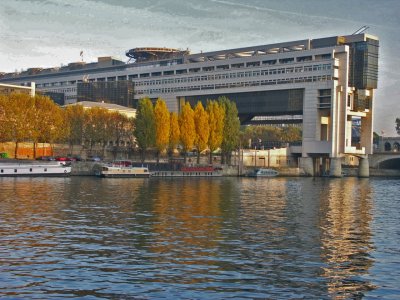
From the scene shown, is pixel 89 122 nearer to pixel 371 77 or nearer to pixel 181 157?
pixel 181 157

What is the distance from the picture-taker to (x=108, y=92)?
188875 millimetres

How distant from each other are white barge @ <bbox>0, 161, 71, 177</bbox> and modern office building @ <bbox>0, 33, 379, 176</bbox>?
61.6 m

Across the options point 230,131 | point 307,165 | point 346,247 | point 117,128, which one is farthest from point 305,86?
point 346,247

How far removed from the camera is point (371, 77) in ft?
494

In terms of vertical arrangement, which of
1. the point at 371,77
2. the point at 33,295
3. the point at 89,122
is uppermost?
the point at 371,77

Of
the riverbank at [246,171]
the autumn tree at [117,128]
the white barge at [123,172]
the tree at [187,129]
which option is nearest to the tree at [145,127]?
the tree at [187,129]

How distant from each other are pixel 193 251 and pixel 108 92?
158145 mm

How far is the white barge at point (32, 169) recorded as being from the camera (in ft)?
353

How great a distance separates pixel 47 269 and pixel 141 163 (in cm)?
10260

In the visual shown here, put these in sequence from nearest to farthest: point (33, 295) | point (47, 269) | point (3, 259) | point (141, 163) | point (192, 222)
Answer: point (33, 295), point (47, 269), point (3, 259), point (192, 222), point (141, 163)

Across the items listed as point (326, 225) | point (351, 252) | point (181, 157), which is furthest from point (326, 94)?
point (351, 252)

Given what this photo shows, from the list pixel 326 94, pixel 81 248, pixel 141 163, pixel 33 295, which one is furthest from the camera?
pixel 326 94

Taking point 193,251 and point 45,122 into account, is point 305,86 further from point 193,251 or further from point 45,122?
point 193,251

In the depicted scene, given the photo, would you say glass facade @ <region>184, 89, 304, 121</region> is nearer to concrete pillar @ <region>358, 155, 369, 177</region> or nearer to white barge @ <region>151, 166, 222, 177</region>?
concrete pillar @ <region>358, 155, 369, 177</region>
